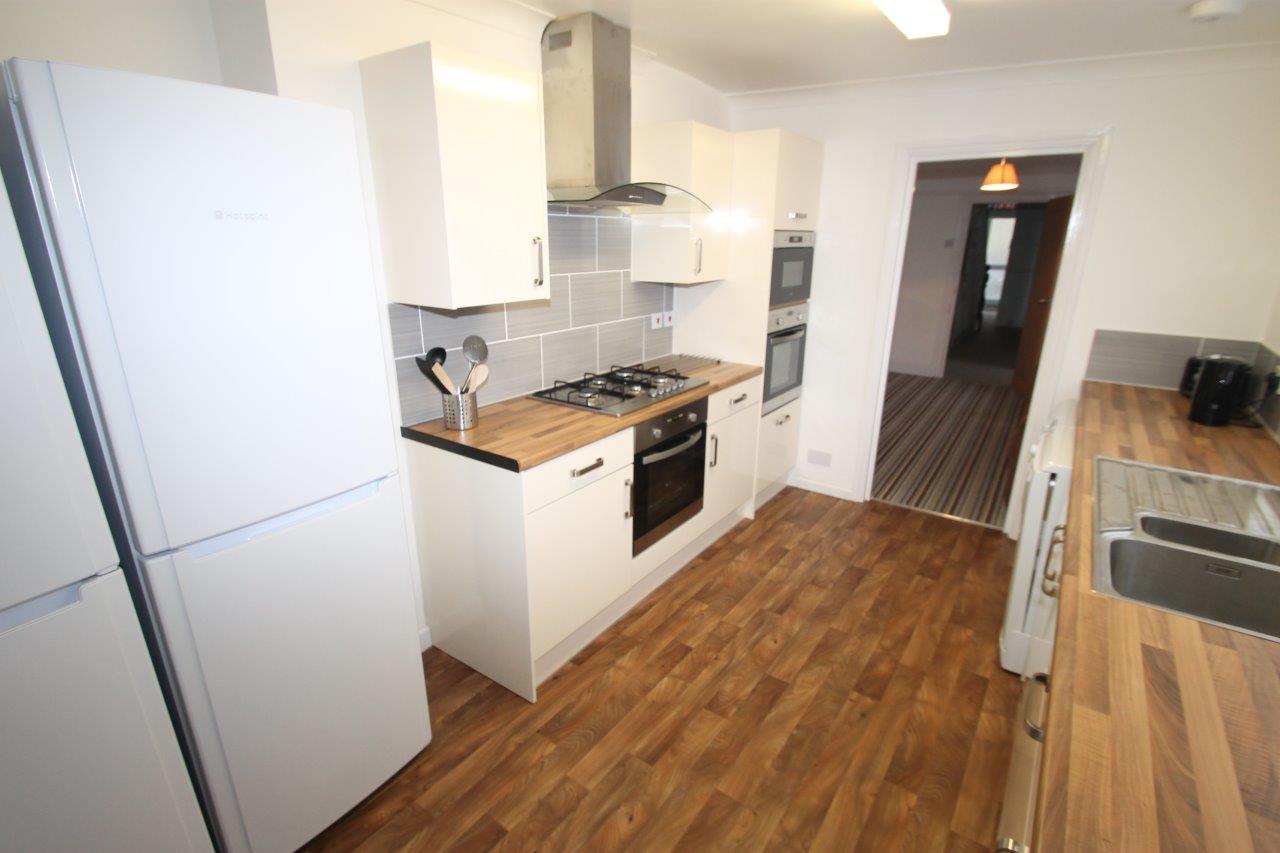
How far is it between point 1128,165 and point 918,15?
1500 millimetres

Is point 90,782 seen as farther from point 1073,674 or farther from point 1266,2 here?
point 1266,2

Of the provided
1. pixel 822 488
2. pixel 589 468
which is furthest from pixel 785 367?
pixel 589 468

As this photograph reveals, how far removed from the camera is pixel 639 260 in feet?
9.95

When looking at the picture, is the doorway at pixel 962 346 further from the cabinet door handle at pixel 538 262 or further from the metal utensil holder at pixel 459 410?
the metal utensil holder at pixel 459 410

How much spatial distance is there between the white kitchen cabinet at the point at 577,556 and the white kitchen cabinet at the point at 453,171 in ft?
2.50

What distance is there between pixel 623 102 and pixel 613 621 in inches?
85.8

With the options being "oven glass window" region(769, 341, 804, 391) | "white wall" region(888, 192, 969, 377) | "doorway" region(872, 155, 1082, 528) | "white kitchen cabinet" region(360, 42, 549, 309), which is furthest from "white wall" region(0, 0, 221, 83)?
"white wall" region(888, 192, 969, 377)

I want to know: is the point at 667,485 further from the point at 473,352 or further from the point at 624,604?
the point at 473,352

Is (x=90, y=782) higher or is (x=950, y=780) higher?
(x=90, y=782)

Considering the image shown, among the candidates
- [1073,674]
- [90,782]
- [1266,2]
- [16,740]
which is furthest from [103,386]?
[1266,2]

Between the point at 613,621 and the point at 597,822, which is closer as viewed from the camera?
the point at 597,822

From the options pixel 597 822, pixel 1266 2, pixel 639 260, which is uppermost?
pixel 1266 2

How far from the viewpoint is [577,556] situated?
2170mm

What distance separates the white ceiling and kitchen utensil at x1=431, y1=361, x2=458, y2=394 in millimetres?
1370
